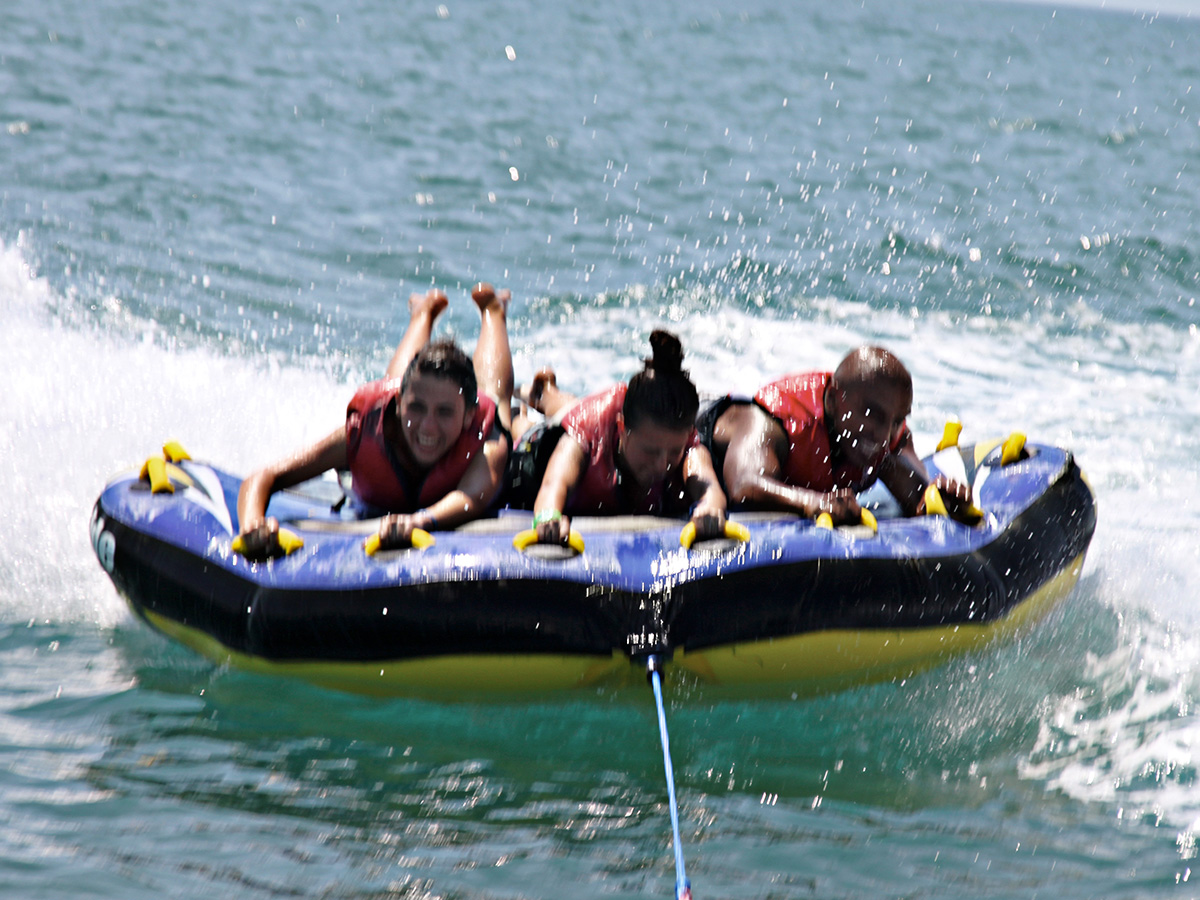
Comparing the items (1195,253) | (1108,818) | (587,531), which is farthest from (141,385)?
(1195,253)

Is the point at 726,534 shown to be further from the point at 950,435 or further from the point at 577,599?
the point at 950,435

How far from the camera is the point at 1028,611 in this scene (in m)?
3.89

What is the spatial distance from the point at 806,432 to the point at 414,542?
1271 mm

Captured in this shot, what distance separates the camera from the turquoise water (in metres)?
3.19

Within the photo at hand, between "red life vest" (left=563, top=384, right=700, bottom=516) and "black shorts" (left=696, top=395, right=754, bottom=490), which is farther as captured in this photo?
"black shorts" (left=696, top=395, right=754, bottom=490)

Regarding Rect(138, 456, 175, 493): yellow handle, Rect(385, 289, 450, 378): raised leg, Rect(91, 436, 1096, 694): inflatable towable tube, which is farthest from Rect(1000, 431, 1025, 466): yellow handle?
Rect(138, 456, 175, 493): yellow handle

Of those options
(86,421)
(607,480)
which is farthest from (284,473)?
(86,421)

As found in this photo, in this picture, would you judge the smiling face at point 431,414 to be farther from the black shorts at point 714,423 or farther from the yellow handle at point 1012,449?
the yellow handle at point 1012,449

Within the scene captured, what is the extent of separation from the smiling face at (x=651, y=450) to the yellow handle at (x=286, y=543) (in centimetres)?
94

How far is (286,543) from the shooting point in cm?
350

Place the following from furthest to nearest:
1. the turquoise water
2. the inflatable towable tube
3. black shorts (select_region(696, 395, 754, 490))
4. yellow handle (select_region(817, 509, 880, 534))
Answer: black shorts (select_region(696, 395, 754, 490)) → yellow handle (select_region(817, 509, 880, 534)) → the inflatable towable tube → the turquoise water

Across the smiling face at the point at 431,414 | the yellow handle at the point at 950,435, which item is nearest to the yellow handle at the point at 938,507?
the yellow handle at the point at 950,435

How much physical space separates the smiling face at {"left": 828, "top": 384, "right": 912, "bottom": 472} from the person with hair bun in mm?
411

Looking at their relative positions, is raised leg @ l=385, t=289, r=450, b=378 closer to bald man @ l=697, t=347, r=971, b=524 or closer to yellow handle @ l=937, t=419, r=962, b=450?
bald man @ l=697, t=347, r=971, b=524
